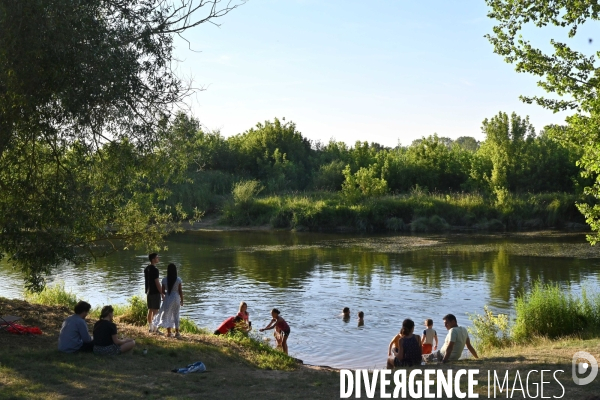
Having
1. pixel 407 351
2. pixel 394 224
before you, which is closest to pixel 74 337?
pixel 407 351

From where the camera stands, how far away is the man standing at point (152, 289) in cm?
1387

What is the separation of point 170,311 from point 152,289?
0.81 metres

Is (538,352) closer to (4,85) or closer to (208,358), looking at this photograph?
(208,358)

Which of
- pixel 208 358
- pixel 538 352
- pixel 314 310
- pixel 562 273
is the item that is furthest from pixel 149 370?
pixel 562 273

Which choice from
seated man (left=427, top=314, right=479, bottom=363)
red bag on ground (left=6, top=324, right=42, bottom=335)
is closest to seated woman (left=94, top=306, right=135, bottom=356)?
red bag on ground (left=6, top=324, right=42, bottom=335)

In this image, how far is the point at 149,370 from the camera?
10.6 metres

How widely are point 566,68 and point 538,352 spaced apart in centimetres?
584

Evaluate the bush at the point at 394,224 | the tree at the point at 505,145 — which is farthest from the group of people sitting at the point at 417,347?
the tree at the point at 505,145

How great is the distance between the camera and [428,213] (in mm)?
55219

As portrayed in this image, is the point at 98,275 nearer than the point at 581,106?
No

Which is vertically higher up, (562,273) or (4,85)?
(4,85)

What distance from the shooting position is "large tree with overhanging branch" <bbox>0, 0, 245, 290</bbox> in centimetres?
1095

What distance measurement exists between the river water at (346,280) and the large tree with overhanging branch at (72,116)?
21.1 feet

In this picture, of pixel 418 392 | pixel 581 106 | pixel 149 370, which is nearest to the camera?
pixel 418 392
